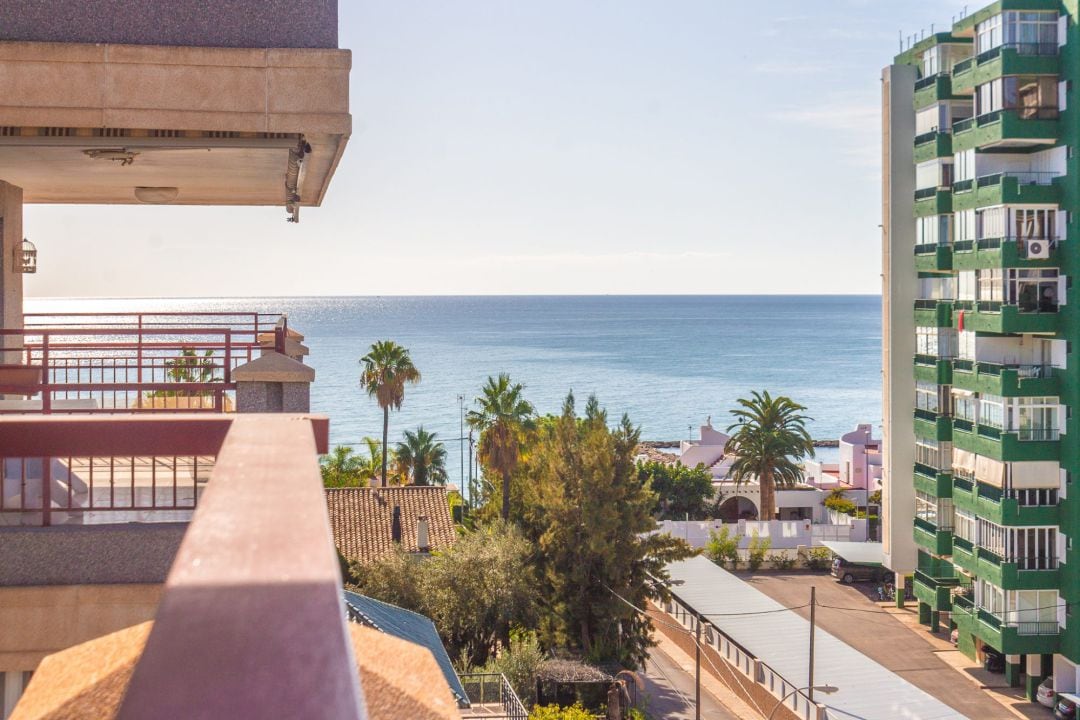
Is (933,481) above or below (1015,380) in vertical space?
below

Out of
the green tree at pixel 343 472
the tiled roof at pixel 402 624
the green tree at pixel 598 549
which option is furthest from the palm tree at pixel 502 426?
the tiled roof at pixel 402 624

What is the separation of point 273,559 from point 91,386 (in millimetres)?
8184

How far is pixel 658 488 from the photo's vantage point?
62312mm

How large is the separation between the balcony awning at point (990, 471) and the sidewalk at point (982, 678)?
5.79m

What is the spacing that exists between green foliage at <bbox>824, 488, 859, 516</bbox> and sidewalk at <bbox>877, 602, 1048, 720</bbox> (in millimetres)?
25972

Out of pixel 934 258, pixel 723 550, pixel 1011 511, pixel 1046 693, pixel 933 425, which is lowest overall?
pixel 1046 693

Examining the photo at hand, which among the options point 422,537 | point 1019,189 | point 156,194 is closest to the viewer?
point 156,194

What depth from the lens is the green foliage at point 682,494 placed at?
205 feet

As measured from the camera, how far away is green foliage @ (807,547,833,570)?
47.9 m

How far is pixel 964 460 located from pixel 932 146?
35.3 ft

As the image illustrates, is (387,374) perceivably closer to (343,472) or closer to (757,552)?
(343,472)

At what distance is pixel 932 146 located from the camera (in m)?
36.8

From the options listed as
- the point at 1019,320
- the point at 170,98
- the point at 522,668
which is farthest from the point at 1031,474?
the point at 170,98

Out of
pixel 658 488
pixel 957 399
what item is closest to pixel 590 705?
pixel 957 399
